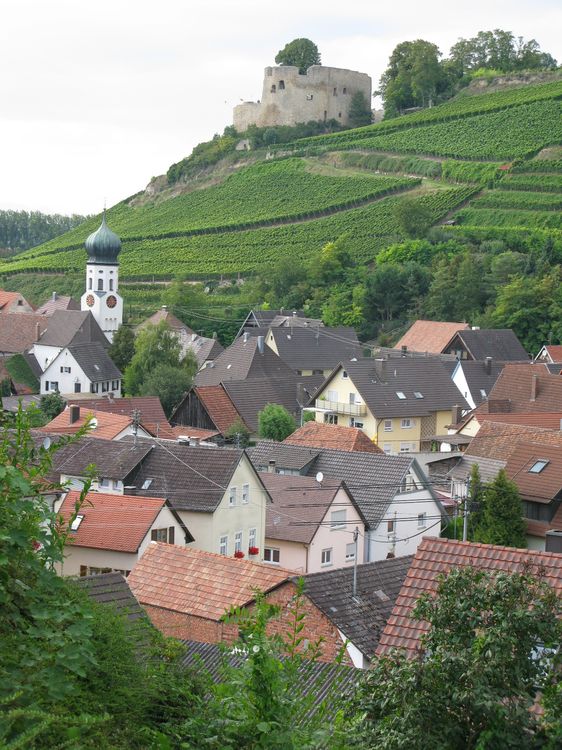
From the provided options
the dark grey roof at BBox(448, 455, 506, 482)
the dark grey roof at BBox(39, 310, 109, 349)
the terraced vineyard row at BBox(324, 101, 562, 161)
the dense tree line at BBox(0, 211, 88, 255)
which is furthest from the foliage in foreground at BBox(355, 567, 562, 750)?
the dense tree line at BBox(0, 211, 88, 255)

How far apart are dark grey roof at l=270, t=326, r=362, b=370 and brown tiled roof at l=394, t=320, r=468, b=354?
3605 millimetres

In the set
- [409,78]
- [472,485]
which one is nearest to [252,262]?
[409,78]

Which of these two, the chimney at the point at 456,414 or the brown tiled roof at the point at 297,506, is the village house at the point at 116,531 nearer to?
the brown tiled roof at the point at 297,506

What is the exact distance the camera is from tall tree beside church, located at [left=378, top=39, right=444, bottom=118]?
435ft

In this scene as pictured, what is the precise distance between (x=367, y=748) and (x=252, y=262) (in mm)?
89626

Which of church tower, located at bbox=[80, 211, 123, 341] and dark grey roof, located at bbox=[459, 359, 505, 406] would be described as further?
church tower, located at bbox=[80, 211, 123, 341]

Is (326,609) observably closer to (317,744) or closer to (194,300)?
(317,744)

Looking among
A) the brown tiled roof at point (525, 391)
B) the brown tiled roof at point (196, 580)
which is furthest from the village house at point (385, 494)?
the brown tiled roof at point (525, 391)

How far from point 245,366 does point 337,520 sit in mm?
30572

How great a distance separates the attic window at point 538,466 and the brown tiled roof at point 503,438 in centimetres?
280

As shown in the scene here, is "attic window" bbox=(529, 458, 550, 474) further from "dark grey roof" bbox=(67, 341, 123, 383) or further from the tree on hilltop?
the tree on hilltop

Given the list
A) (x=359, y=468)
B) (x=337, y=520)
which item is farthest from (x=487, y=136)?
(x=337, y=520)

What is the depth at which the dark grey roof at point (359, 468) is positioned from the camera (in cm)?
3209

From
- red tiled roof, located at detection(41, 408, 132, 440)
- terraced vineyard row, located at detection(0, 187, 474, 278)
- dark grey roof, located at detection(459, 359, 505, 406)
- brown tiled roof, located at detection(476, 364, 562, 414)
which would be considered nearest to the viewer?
red tiled roof, located at detection(41, 408, 132, 440)
